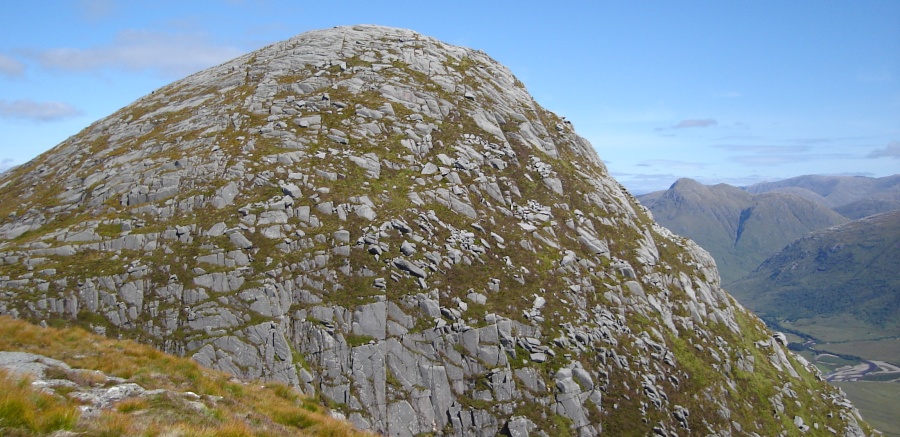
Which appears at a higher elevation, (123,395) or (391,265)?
(391,265)

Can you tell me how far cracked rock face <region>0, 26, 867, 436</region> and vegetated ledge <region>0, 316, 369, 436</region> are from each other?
76.6 feet

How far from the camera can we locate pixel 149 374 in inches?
763

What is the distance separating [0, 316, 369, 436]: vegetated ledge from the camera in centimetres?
1161

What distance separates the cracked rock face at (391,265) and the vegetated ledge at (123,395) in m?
23.3

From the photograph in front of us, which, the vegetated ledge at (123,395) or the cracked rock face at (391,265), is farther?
the cracked rock face at (391,265)

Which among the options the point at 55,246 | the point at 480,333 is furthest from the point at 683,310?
the point at 55,246

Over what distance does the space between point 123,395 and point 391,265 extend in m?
36.9

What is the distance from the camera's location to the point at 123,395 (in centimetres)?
1599

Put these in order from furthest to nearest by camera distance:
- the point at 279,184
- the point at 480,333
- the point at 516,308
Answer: the point at 279,184 → the point at 516,308 → the point at 480,333

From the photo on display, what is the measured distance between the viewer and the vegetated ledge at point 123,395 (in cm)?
1161

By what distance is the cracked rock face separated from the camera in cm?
4616

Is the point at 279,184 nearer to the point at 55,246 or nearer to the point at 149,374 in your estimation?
the point at 55,246

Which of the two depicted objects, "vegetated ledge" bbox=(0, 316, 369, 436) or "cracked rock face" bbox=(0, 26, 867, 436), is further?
"cracked rock face" bbox=(0, 26, 867, 436)

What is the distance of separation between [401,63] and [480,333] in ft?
191
